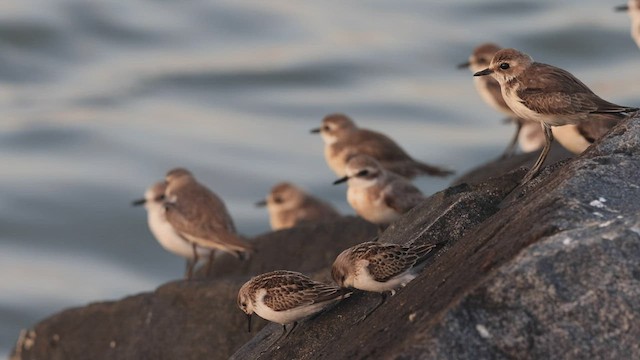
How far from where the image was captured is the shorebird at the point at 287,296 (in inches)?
304

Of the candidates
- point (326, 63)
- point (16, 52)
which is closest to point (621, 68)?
point (326, 63)

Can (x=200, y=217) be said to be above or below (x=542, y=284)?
above

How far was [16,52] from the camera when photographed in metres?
26.4

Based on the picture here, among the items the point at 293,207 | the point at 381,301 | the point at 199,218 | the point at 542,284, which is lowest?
the point at 542,284

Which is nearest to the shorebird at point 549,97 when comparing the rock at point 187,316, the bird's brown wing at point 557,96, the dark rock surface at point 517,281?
the bird's brown wing at point 557,96

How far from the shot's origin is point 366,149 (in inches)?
648

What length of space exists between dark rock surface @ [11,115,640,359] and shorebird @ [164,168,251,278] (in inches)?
206

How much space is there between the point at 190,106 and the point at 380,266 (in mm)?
16994

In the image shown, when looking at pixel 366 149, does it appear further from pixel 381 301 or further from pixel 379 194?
pixel 381 301

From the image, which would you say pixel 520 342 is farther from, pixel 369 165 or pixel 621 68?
pixel 621 68

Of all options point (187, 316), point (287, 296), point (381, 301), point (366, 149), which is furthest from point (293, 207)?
point (381, 301)

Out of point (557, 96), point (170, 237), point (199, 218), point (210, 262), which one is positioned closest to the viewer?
point (557, 96)

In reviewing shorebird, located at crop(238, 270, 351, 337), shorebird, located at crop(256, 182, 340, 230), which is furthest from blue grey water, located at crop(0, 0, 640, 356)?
shorebird, located at crop(238, 270, 351, 337)

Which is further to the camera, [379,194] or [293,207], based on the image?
[293,207]
